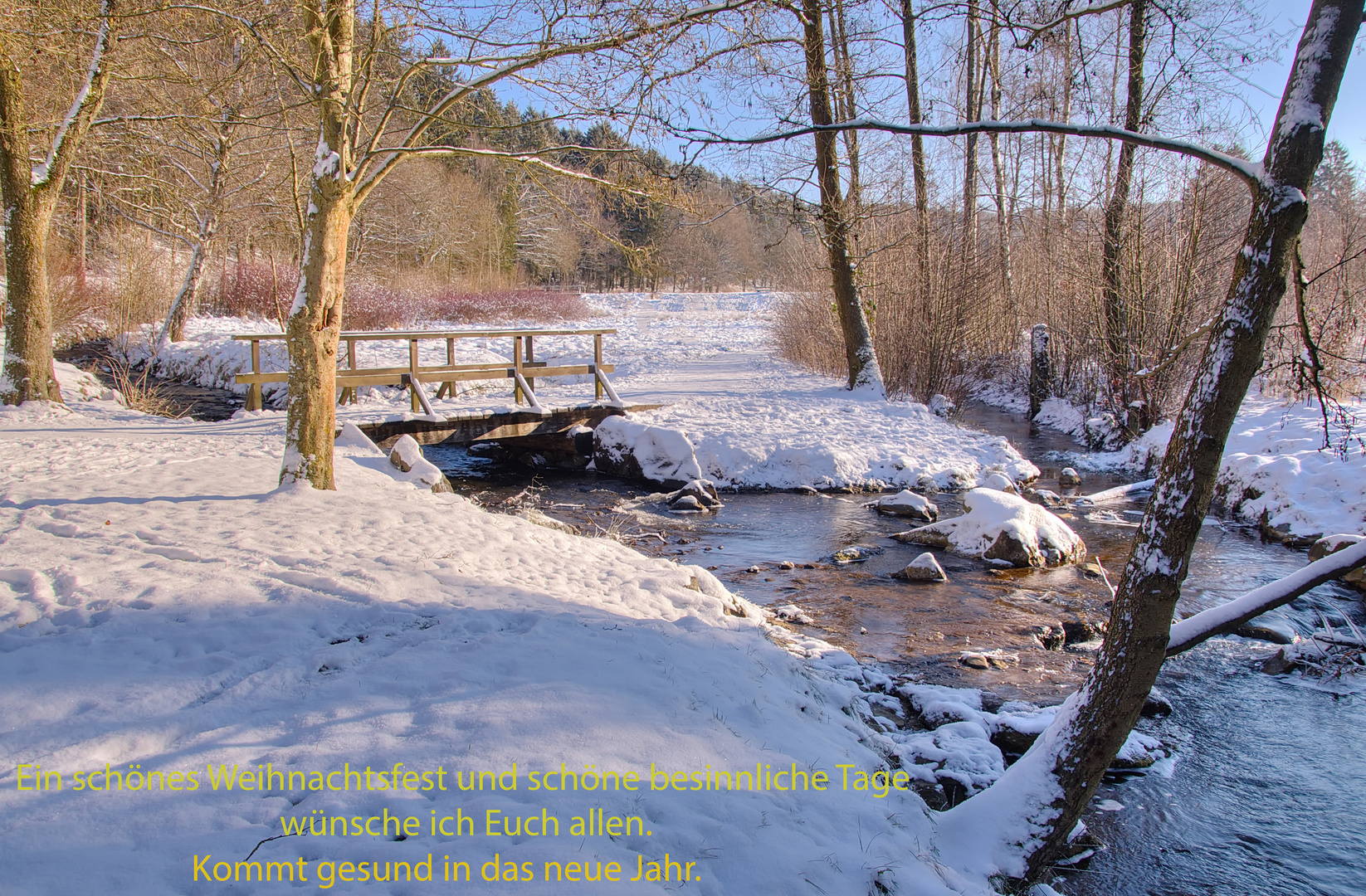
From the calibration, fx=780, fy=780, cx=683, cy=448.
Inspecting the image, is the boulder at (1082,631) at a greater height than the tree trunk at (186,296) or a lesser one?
lesser

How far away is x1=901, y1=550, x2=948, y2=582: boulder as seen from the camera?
22.8 feet

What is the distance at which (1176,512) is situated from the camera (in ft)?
8.60

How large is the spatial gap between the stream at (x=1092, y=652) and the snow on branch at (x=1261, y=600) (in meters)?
1.39

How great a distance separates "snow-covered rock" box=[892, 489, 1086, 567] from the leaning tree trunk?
4.64 metres

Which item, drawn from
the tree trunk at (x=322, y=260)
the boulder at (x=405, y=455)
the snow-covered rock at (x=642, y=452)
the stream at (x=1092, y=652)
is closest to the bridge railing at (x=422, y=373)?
the snow-covered rock at (x=642, y=452)

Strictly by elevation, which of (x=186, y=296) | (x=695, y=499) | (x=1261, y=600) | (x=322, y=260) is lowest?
(x=695, y=499)

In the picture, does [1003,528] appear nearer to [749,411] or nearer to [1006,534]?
[1006,534]

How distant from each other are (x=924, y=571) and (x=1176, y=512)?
14.7 feet

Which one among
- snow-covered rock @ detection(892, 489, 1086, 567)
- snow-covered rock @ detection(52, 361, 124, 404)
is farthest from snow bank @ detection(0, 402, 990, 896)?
snow-covered rock @ detection(52, 361, 124, 404)

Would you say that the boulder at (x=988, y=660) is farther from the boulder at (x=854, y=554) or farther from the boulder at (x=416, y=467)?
the boulder at (x=416, y=467)

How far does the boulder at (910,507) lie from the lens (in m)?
9.16

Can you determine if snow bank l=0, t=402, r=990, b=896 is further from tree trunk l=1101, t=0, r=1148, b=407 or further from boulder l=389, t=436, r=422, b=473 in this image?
tree trunk l=1101, t=0, r=1148, b=407

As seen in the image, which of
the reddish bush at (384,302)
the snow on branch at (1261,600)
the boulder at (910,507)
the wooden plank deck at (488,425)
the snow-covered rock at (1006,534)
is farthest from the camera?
the reddish bush at (384,302)

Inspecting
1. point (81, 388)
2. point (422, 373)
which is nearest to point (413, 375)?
point (422, 373)
